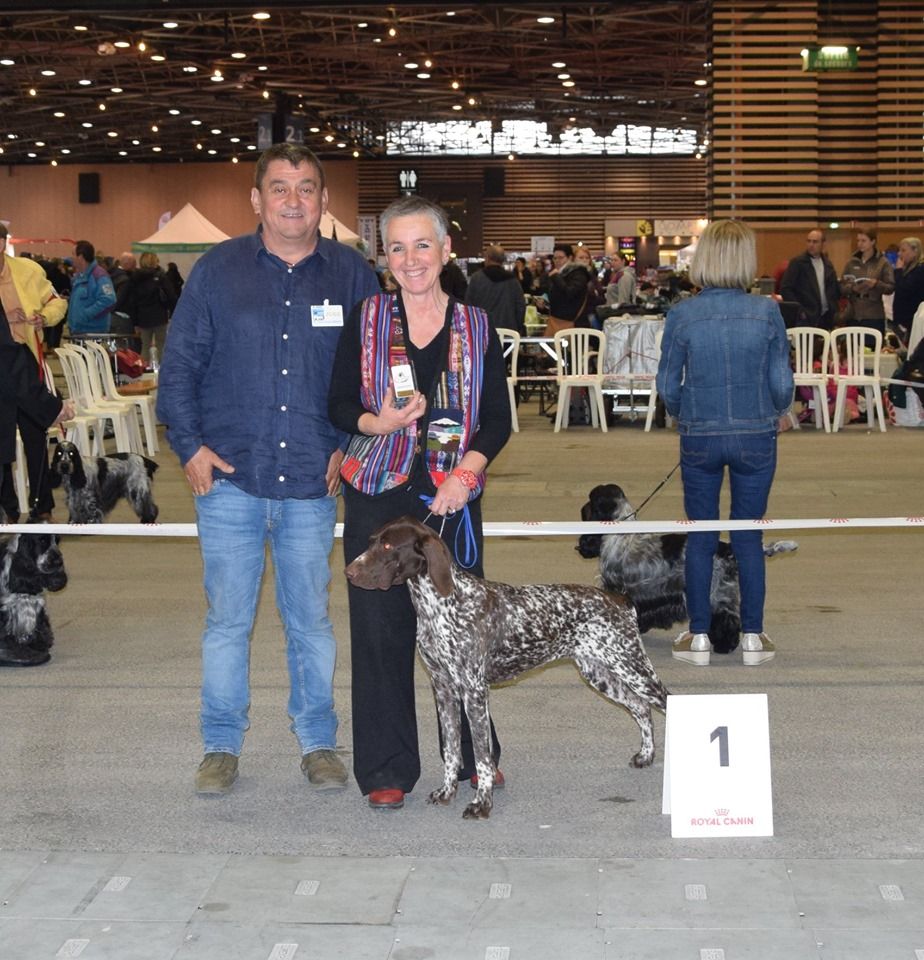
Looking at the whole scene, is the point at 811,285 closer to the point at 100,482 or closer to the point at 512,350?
the point at 512,350

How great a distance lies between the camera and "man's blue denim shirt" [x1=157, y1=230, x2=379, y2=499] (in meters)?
3.96

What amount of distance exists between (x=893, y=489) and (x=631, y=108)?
104ft

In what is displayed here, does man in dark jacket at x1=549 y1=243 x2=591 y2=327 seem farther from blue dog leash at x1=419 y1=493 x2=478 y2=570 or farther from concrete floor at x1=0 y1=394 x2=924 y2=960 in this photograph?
blue dog leash at x1=419 y1=493 x2=478 y2=570

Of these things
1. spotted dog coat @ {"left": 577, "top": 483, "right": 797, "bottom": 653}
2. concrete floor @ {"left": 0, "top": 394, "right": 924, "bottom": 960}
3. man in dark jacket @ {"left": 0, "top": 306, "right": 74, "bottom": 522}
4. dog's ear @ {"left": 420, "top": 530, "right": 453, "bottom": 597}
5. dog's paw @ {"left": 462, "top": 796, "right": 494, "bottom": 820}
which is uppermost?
man in dark jacket @ {"left": 0, "top": 306, "right": 74, "bottom": 522}

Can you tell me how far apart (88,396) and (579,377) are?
442 cm

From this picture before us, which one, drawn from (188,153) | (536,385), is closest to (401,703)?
(536,385)

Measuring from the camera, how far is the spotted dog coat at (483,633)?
12.0 ft

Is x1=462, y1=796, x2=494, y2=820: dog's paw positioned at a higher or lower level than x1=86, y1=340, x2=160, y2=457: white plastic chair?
→ lower

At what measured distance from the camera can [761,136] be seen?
1797 cm

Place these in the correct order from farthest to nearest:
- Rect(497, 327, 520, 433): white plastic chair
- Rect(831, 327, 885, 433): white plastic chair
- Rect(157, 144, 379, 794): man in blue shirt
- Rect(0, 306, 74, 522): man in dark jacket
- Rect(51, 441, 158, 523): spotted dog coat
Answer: Rect(497, 327, 520, 433): white plastic chair → Rect(831, 327, 885, 433): white plastic chair → Rect(51, 441, 158, 523): spotted dog coat → Rect(0, 306, 74, 522): man in dark jacket → Rect(157, 144, 379, 794): man in blue shirt

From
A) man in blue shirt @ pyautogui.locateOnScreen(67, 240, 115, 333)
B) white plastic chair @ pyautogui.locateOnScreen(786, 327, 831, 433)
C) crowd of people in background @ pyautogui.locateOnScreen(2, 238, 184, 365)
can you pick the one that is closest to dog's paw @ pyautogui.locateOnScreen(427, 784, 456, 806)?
white plastic chair @ pyautogui.locateOnScreen(786, 327, 831, 433)

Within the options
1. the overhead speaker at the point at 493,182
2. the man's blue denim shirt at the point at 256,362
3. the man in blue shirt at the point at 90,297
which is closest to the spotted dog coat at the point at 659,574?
the man's blue denim shirt at the point at 256,362

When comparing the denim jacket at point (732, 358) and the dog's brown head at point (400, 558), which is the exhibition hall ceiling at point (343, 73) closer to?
the denim jacket at point (732, 358)

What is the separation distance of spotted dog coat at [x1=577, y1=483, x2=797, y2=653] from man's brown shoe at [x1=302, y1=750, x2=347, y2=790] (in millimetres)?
1950
